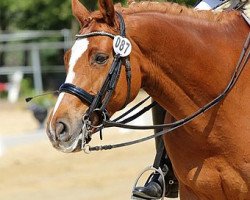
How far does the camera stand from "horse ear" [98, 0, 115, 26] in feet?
14.9

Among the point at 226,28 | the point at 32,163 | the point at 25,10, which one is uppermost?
the point at 25,10

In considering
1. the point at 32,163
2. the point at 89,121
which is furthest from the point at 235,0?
the point at 32,163

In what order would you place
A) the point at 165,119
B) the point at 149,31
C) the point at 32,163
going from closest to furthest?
the point at 149,31 < the point at 165,119 < the point at 32,163

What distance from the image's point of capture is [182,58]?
15.9 feet

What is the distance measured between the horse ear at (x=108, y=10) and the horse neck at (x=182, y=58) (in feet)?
0.50

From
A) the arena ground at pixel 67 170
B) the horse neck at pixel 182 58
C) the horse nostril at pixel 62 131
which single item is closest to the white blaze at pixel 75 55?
the horse nostril at pixel 62 131

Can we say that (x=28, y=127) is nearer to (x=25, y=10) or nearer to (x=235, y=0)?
(x=235, y=0)

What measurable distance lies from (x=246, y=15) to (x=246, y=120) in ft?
2.70

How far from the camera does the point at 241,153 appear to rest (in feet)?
16.0

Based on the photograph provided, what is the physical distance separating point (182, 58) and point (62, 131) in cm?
101

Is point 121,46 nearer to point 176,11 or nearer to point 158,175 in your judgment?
point 176,11

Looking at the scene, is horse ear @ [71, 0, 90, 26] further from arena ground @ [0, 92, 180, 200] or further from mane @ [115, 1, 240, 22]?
arena ground @ [0, 92, 180, 200]

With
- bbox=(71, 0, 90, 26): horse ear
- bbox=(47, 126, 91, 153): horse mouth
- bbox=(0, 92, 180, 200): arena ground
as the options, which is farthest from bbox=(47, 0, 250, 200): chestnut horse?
bbox=(0, 92, 180, 200): arena ground

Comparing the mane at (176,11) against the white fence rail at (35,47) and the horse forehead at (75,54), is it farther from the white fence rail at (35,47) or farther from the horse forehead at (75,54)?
the white fence rail at (35,47)
